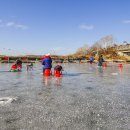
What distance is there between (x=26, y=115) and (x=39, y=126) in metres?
1.10

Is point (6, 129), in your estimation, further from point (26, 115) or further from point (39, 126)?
point (26, 115)

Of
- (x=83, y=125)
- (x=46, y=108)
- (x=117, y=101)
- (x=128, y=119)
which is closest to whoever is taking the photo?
(x=83, y=125)

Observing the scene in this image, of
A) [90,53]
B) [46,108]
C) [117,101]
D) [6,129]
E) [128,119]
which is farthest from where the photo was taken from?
[90,53]

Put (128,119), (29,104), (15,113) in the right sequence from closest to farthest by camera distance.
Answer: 1. (128,119)
2. (15,113)
3. (29,104)

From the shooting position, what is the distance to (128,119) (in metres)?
6.71

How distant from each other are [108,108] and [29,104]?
2.55m

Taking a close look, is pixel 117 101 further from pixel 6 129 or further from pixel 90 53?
pixel 90 53

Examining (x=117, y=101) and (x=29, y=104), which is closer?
(x=29, y=104)

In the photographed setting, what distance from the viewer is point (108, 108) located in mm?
8109

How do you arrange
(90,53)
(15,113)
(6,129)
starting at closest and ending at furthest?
(6,129), (15,113), (90,53)

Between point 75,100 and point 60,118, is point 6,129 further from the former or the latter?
point 75,100

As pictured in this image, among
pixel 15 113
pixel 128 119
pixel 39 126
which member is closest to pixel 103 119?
pixel 128 119

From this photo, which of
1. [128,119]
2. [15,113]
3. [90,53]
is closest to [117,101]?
[128,119]

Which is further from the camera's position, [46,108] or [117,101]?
[117,101]
